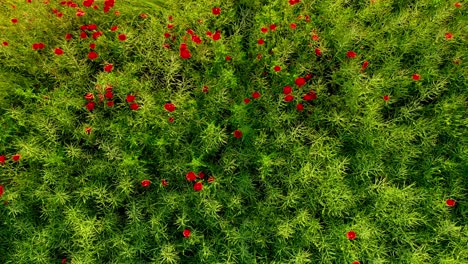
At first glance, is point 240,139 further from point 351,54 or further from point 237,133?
point 351,54

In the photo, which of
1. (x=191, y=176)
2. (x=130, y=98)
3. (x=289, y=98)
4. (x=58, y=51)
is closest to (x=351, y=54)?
(x=289, y=98)

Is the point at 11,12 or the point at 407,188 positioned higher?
the point at 11,12

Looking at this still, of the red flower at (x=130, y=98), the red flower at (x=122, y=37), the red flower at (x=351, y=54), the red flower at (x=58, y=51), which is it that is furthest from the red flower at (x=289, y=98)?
the red flower at (x=58, y=51)

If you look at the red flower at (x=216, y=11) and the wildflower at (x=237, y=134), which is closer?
the wildflower at (x=237, y=134)

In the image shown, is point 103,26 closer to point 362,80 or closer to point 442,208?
point 362,80

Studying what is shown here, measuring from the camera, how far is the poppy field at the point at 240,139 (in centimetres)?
243

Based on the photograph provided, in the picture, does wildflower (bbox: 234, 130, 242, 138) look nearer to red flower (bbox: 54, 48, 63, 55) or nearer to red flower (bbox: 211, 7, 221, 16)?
red flower (bbox: 211, 7, 221, 16)

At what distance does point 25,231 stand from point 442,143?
10.1ft

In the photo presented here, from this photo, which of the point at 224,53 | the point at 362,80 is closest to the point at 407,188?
the point at 362,80

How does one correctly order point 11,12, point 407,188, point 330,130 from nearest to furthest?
1. point 407,188
2. point 330,130
3. point 11,12

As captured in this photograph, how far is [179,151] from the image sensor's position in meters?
2.51

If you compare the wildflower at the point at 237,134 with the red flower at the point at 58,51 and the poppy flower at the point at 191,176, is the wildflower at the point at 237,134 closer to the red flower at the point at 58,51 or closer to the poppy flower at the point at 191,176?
the poppy flower at the point at 191,176

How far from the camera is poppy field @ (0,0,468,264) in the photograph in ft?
7.98

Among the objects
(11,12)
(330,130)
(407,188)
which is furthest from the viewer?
(11,12)
